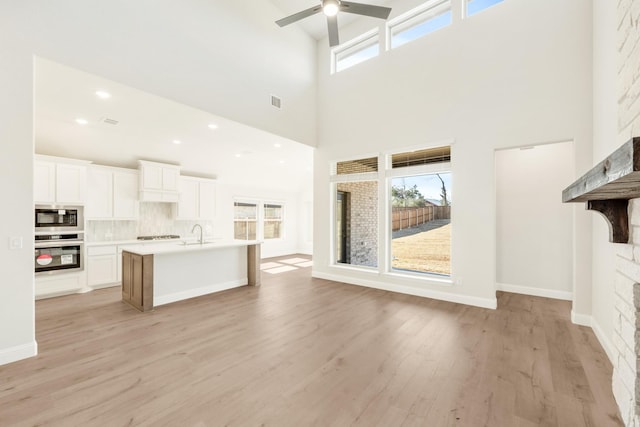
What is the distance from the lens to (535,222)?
185 inches

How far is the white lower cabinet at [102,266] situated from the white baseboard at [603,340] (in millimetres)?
Result: 7252

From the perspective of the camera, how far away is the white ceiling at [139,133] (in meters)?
3.44

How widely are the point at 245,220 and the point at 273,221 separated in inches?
44.8

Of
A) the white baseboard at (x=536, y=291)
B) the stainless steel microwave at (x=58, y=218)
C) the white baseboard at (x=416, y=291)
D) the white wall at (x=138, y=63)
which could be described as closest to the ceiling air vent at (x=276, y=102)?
the white wall at (x=138, y=63)

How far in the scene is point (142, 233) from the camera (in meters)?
6.23

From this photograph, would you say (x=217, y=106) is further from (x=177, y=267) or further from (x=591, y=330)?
(x=591, y=330)

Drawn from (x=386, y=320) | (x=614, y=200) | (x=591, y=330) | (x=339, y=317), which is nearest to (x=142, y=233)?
(x=339, y=317)

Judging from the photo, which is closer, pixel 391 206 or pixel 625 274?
pixel 625 274

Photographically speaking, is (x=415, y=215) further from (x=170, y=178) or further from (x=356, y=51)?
(x=170, y=178)

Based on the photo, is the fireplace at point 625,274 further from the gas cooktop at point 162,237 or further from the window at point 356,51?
the gas cooktop at point 162,237

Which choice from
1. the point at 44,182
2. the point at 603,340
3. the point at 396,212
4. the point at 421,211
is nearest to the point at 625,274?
the point at 603,340

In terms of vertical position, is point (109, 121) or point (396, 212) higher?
point (109, 121)

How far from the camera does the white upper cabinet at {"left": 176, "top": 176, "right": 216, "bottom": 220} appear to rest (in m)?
6.70

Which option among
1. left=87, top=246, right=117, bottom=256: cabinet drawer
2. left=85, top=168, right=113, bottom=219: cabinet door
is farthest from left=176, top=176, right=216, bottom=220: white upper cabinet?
left=87, top=246, right=117, bottom=256: cabinet drawer
